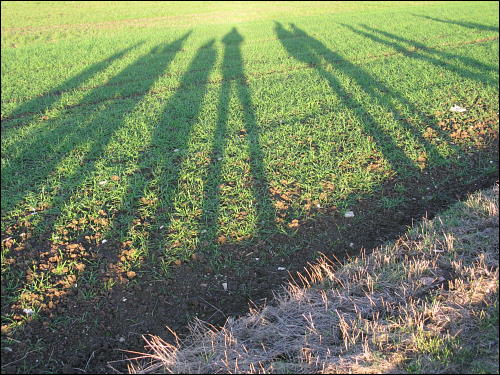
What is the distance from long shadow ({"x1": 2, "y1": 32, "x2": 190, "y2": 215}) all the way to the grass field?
0.03 m

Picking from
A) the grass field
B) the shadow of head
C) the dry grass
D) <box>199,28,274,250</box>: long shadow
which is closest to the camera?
the dry grass

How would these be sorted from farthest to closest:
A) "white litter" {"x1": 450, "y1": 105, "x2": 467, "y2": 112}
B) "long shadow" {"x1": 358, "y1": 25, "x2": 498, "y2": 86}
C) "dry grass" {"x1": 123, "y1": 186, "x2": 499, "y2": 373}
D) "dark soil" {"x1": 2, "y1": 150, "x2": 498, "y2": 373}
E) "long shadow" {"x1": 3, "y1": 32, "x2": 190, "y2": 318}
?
"long shadow" {"x1": 358, "y1": 25, "x2": 498, "y2": 86} < "white litter" {"x1": 450, "y1": 105, "x2": 467, "y2": 112} < "long shadow" {"x1": 3, "y1": 32, "x2": 190, "y2": 318} < "dark soil" {"x1": 2, "y1": 150, "x2": 498, "y2": 373} < "dry grass" {"x1": 123, "y1": 186, "x2": 499, "y2": 373}

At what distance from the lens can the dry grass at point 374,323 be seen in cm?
234

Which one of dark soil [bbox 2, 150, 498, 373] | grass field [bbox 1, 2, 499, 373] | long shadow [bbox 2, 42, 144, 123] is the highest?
long shadow [bbox 2, 42, 144, 123]

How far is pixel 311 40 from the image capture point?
1203 cm

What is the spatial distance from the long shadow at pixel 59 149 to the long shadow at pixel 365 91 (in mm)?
3517

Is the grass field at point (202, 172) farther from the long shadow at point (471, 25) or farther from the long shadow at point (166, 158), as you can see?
the long shadow at point (471, 25)

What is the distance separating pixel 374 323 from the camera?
261 centimetres

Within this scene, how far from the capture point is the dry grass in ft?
7.68

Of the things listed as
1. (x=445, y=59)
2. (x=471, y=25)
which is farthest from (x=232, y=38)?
(x=471, y=25)

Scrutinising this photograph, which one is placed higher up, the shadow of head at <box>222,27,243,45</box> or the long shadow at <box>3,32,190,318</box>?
the shadow of head at <box>222,27,243,45</box>

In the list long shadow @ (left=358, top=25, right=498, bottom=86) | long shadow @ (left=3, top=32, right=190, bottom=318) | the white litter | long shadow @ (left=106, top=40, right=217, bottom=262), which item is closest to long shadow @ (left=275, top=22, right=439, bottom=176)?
the white litter

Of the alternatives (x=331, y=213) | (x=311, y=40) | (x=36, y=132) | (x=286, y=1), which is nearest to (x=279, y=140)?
(x=331, y=213)

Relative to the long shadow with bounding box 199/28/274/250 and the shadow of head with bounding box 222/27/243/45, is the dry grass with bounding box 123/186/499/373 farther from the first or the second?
the shadow of head with bounding box 222/27/243/45
